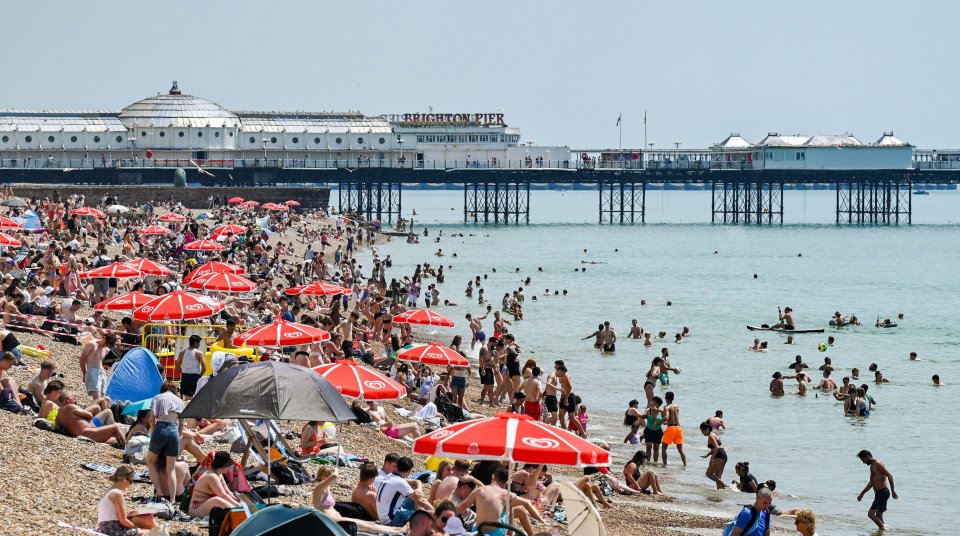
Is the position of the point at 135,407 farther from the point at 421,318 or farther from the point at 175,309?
the point at 421,318

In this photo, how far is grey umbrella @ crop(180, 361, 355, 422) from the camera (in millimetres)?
11328

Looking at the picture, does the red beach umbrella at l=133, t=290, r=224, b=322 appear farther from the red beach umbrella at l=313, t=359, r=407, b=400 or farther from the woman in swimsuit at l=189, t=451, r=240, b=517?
the woman in swimsuit at l=189, t=451, r=240, b=517

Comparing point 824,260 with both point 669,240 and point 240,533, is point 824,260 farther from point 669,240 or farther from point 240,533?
point 240,533

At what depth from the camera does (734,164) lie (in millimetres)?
100375

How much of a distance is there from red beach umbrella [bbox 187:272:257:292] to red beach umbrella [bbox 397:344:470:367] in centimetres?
451

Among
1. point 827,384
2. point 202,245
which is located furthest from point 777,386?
point 202,245

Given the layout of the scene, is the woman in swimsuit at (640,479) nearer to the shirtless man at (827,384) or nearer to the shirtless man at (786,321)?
the shirtless man at (827,384)

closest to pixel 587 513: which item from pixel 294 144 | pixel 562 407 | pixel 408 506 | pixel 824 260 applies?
pixel 408 506

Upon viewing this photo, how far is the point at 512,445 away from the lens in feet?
Answer: 36.4

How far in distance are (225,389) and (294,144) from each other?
271 feet

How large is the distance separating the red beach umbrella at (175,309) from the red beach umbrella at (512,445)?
7.74 meters

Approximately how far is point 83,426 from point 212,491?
10.1ft

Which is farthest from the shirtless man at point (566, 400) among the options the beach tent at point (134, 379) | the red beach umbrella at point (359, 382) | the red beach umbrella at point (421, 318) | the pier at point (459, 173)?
the pier at point (459, 173)

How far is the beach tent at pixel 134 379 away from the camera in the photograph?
14825mm
